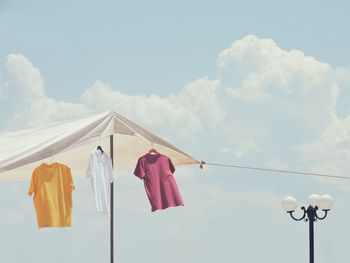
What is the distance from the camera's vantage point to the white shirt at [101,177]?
28.1ft

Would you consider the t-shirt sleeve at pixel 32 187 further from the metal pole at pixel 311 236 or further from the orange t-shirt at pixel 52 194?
the metal pole at pixel 311 236

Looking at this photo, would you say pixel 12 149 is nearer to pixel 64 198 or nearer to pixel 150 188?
pixel 64 198

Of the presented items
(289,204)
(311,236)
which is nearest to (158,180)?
(289,204)

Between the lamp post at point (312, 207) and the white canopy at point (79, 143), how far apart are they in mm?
4097

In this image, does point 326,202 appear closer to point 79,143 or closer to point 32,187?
point 79,143

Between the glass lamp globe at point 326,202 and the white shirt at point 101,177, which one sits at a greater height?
the white shirt at point 101,177

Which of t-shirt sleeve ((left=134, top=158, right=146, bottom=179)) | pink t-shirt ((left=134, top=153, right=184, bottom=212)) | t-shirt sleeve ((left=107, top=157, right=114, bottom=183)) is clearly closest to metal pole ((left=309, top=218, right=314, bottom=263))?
pink t-shirt ((left=134, top=153, right=184, bottom=212))

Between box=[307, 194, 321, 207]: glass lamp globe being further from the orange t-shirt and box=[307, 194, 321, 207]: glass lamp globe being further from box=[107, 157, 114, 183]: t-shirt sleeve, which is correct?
the orange t-shirt

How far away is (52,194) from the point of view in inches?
332

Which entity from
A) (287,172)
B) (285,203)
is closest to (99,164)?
(287,172)

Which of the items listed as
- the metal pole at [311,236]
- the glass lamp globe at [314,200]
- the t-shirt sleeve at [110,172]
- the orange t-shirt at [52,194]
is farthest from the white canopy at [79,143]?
the metal pole at [311,236]

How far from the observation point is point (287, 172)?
11102 millimetres

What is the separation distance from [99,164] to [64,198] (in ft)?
1.71

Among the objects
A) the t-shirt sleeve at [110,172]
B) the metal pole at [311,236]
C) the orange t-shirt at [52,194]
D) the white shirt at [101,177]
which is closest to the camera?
the orange t-shirt at [52,194]
